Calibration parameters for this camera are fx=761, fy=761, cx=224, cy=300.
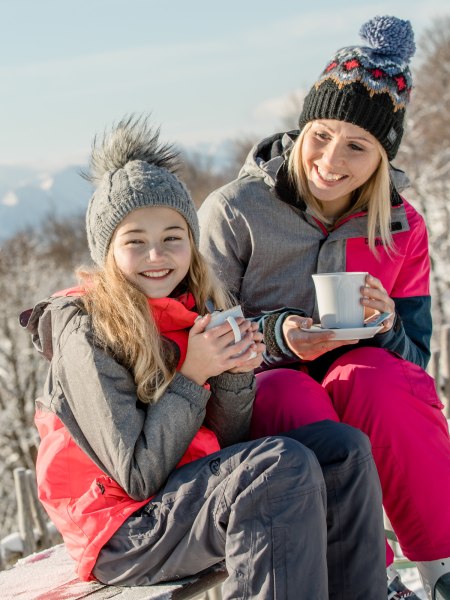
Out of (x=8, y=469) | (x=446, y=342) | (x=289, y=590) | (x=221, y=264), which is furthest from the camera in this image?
(x=8, y=469)

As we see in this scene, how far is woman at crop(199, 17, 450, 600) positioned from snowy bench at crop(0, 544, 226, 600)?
1.79 feet

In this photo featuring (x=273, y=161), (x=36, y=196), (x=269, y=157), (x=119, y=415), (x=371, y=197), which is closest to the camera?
(x=119, y=415)

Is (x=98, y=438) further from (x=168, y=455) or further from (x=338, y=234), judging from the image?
(x=338, y=234)

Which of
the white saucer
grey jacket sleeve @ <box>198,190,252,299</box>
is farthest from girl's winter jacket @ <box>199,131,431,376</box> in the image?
the white saucer

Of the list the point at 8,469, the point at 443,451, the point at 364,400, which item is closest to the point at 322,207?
the point at 364,400

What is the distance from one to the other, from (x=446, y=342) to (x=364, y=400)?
5.36 metres

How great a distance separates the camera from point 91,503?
217cm

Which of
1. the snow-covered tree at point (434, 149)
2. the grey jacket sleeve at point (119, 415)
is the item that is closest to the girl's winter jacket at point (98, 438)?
the grey jacket sleeve at point (119, 415)

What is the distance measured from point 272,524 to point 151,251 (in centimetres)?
93

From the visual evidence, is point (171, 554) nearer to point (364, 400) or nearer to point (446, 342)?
point (364, 400)

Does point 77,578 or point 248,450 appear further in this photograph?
point 77,578

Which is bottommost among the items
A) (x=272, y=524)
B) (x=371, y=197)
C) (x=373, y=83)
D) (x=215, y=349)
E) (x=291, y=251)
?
(x=272, y=524)

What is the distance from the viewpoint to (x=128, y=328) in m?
2.24

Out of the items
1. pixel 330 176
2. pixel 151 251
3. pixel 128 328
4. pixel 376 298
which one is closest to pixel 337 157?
pixel 330 176
